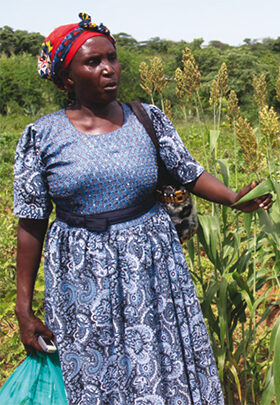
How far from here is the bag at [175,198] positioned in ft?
4.69

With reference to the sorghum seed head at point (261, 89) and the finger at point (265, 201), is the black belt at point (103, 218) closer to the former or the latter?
the finger at point (265, 201)

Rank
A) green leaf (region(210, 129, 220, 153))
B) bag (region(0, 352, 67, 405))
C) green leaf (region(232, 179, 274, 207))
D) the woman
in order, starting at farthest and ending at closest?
green leaf (region(210, 129, 220, 153)), bag (region(0, 352, 67, 405)), the woman, green leaf (region(232, 179, 274, 207))

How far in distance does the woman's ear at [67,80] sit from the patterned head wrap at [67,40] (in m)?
0.01

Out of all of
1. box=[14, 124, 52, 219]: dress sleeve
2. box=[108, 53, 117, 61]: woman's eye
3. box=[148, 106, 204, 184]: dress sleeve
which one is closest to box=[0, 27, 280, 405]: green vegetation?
box=[148, 106, 204, 184]: dress sleeve

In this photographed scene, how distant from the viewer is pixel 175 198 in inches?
57.2

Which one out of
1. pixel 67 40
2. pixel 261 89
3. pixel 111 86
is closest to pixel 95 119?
pixel 111 86

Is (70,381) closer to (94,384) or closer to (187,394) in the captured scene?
(94,384)

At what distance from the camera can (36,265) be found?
143 cm

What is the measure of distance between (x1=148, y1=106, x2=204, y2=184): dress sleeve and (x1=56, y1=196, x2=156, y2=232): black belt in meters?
0.14

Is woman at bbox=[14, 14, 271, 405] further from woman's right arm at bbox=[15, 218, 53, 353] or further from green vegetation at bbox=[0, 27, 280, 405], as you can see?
green vegetation at bbox=[0, 27, 280, 405]

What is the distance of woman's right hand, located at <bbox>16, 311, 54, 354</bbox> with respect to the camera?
54.8 inches

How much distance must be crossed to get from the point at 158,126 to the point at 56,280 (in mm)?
538

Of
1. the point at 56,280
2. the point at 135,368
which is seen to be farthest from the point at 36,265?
the point at 135,368

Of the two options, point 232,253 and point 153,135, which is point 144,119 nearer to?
point 153,135
